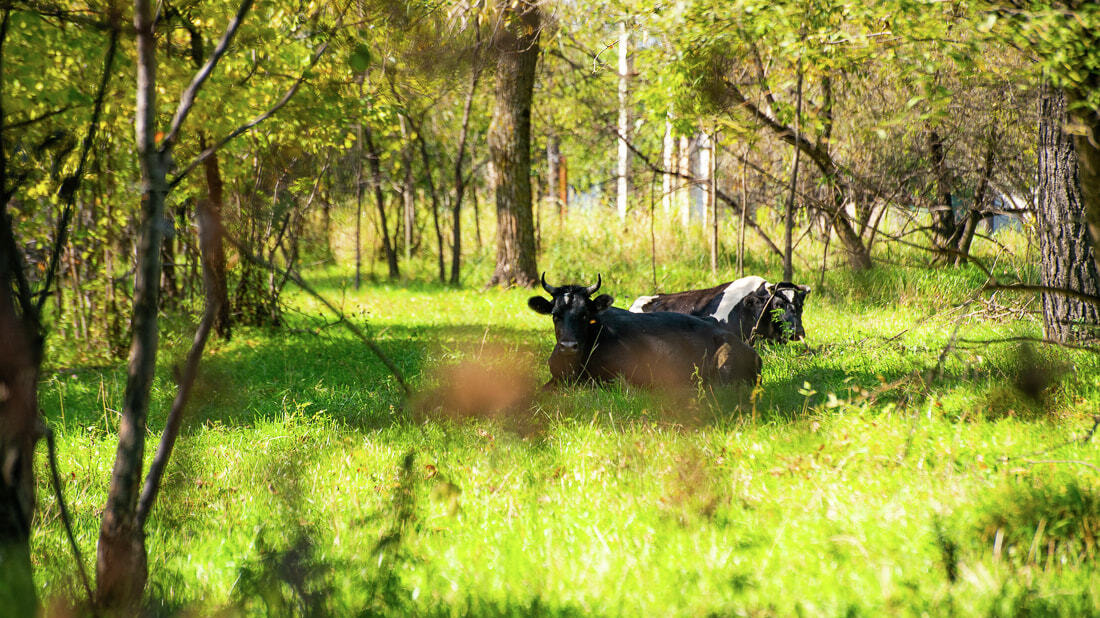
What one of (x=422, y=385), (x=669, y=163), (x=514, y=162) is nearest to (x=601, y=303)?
(x=422, y=385)

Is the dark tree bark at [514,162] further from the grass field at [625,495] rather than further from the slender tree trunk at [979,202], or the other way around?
the grass field at [625,495]

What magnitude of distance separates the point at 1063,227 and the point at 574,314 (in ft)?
14.5

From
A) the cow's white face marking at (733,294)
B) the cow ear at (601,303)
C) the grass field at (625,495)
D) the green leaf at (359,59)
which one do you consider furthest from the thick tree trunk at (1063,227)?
the green leaf at (359,59)

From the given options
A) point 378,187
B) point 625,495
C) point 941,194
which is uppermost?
point 378,187

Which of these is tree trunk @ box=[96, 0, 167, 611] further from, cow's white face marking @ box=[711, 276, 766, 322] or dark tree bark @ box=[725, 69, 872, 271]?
dark tree bark @ box=[725, 69, 872, 271]

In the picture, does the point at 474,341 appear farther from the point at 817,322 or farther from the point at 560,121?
the point at 560,121

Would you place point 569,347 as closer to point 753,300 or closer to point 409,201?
point 753,300

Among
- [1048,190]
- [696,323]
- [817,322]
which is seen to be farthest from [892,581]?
[817,322]

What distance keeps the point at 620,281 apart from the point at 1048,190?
9.46 meters

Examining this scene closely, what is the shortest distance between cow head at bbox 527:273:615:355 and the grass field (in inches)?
19.1

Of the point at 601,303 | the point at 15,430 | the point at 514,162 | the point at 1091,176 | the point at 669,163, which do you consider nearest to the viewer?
the point at 15,430

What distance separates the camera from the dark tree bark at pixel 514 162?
15763mm

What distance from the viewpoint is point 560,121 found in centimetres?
2245

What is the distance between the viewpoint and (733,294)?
35.0 ft
